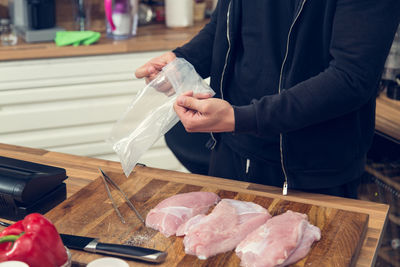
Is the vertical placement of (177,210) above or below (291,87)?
below

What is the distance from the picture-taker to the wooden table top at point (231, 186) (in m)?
1.14

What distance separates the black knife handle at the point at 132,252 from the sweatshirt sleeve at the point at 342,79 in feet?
1.05

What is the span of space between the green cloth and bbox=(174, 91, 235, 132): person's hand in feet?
5.09

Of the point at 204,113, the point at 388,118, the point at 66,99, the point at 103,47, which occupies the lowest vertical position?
the point at 66,99

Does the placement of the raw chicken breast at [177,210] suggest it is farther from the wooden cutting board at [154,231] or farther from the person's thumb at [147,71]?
the person's thumb at [147,71]

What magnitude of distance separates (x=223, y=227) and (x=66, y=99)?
1709 mm

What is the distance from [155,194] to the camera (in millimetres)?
1261

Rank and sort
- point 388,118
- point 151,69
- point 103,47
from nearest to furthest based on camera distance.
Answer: point 151,69, point 388,118, point 103,47

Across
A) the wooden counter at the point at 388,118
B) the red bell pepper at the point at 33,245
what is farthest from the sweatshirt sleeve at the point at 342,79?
the wooden counter at the point at 388,118

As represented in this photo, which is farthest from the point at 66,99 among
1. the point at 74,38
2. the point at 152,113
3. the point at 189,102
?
the point at 189,102

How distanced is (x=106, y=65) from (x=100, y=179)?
1.37m

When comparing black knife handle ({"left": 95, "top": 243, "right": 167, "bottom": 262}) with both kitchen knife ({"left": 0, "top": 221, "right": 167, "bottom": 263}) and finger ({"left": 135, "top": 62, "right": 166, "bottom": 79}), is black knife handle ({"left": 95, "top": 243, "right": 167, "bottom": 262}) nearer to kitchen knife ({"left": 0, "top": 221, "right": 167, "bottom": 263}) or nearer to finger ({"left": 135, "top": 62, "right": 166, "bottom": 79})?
kitchen knife ({"left": 0, "top": 221, "right": 167, "bottom": 263})

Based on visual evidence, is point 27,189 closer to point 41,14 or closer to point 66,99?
point 66,99

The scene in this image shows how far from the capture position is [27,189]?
113 cm
